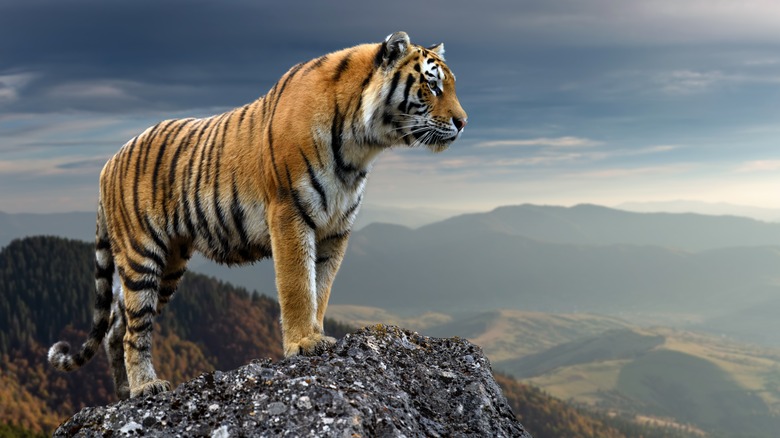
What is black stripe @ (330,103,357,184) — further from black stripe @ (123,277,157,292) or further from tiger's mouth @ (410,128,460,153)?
black stripe @ (123,277,157,292)

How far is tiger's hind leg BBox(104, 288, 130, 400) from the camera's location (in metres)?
11.3

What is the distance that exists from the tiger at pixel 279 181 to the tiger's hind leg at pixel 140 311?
0.05ft

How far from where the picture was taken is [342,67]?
9.51 metres

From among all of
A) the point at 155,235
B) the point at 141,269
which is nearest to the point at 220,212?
the point at 155,235

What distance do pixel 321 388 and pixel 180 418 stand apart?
1426mm

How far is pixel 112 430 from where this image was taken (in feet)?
23.0

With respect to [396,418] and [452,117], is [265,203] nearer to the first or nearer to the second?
[452,117]

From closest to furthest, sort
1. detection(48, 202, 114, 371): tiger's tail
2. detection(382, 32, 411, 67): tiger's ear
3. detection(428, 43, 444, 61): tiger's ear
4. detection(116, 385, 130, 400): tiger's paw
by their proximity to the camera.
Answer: detection(382, 32, 411, 67): tiger's ear → detection(428, 43, 444, 61): tiger's ear → detection(116, 385, 130, 400): tiger's paw → detection(48, 202, 114, 371): tiger's tail

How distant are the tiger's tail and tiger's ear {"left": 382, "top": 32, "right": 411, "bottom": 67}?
5746 mm

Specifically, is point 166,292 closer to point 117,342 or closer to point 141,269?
point 141,269

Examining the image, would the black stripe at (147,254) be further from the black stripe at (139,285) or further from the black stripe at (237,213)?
the black stripe at (237,213)

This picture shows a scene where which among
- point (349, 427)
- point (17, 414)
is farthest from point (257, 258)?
point (17, 414)

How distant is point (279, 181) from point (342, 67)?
5.73 feet

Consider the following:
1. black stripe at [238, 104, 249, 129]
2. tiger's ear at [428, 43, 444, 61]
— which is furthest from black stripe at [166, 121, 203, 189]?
tiger's ear at [428, 43, 444, 61]
